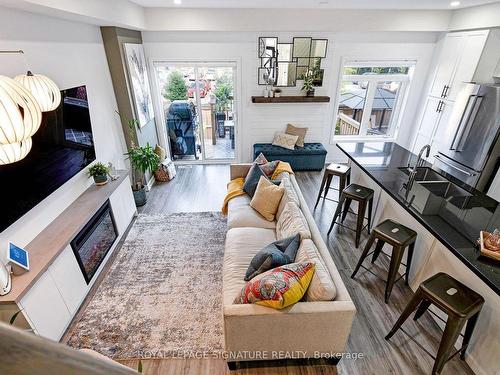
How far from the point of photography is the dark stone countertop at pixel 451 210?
1.82m

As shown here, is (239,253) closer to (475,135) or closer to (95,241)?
(95,241)

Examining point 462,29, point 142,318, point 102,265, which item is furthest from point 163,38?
point 462,29

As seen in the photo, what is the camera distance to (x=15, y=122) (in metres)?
1.31

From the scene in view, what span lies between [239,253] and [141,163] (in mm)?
2326

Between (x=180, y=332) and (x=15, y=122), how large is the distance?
6.43 ft

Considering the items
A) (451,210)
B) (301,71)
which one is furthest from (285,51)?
(451,210)

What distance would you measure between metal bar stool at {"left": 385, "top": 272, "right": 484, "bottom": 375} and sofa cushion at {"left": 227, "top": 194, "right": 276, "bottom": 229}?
4.96 ft

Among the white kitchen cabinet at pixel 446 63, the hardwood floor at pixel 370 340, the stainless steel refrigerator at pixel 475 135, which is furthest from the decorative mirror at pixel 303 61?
the hardwood floor at pixel 370 340

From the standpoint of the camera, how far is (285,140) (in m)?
5.26

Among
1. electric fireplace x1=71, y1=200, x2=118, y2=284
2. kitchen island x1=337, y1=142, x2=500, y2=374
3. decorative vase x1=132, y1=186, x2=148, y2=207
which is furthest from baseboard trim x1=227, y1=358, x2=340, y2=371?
→ decorative vase x1=132, y1=186, x2=148, y2=207

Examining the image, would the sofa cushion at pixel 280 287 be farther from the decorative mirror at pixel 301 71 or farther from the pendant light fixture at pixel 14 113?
the decorative mirror at pixel 301 71

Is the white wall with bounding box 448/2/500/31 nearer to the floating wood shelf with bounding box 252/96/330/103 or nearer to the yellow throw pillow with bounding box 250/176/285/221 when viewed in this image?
the floating wood shelf with bounding box 252/96/330/103

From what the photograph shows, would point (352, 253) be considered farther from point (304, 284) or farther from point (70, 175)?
point (70, 175)

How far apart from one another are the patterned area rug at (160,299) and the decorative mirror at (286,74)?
306 centimetres
